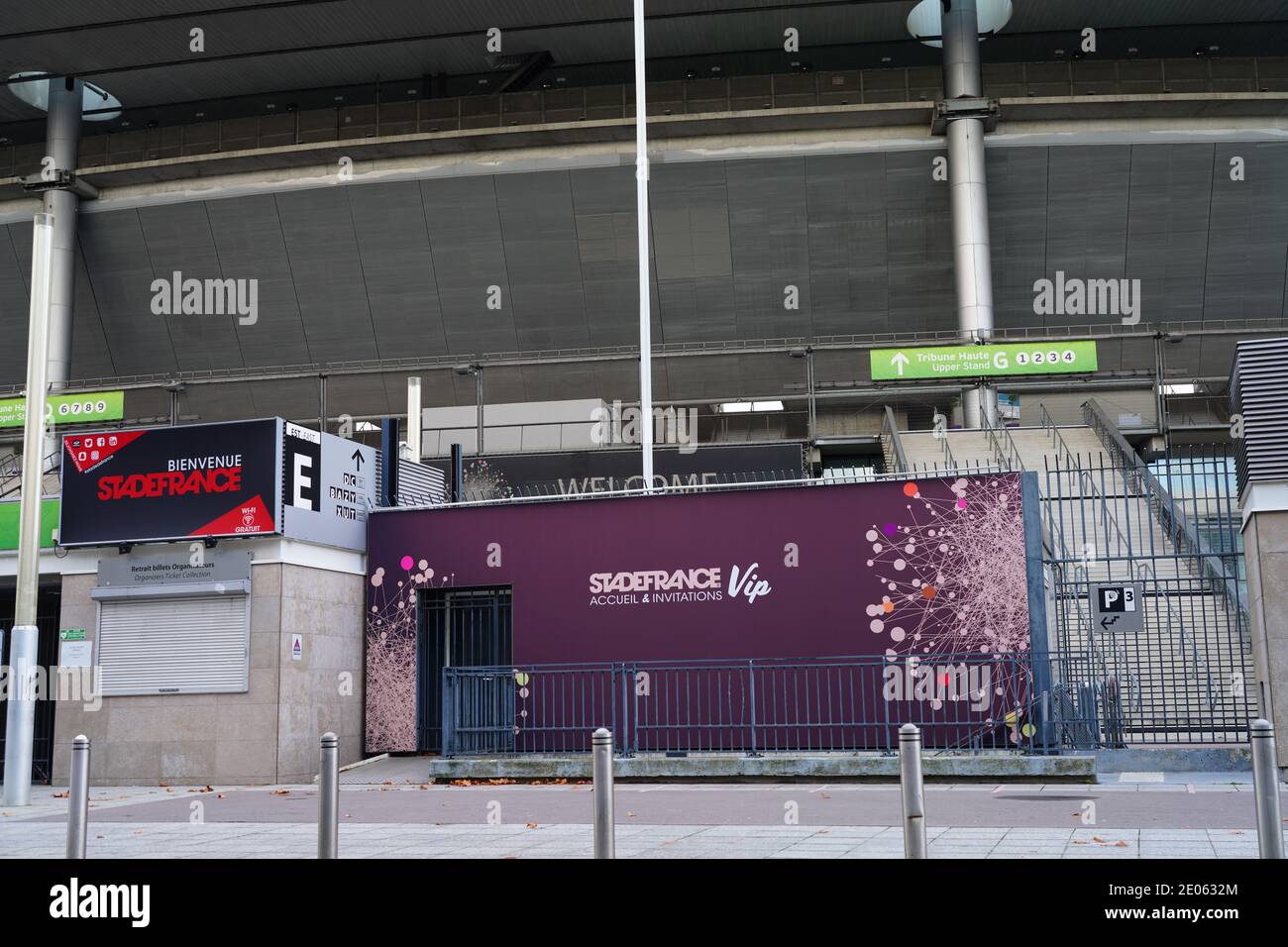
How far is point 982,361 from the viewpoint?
34094 millimetres

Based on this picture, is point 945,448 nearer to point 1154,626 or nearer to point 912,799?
point 1154,626

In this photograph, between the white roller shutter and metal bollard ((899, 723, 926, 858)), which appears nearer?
metal bollard ((899, 723, 926, 858))

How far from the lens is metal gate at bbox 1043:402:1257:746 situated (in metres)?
15.8

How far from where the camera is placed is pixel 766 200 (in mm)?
39656

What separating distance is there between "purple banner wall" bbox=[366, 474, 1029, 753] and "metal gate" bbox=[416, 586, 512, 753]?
31 cm

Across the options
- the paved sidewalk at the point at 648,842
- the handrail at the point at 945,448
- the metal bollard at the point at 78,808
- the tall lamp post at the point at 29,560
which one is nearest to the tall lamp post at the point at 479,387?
the handrail at the point at 945,448

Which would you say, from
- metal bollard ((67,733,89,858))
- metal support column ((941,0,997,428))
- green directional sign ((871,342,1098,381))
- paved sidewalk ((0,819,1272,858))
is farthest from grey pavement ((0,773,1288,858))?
metal support column ((941,0,997,428))

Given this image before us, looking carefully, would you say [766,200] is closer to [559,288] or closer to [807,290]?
[807,290]

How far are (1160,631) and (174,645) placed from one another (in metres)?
13.9

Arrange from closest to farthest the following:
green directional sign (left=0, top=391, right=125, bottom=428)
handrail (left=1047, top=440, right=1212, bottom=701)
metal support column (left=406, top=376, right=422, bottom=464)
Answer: handrail (left=1047, top=440, right=1212, bottom=701) < metal support column (left=406, top=376, right=422, bottom=464) < green directional sign (left=0, top=391, right=125, bottom=428)

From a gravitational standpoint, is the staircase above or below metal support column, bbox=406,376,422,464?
below

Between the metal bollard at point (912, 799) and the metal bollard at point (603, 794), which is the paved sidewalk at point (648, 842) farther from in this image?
the metal bollard at point (603, 794)

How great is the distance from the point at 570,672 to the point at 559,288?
25533mm

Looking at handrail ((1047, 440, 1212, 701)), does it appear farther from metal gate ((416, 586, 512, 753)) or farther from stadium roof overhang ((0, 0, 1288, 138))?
stadium roof overhang ((0, 0, 1288, 138))
